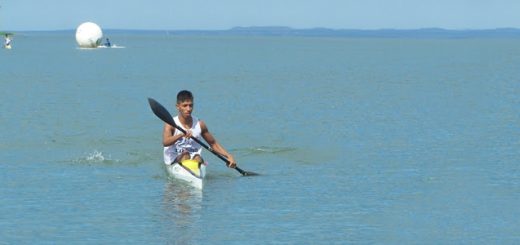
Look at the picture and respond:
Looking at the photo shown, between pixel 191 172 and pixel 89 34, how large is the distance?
3766 inches

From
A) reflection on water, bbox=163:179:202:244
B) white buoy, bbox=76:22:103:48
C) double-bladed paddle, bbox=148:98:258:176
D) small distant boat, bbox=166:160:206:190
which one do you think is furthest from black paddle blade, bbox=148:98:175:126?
white buoy, bbox=76:22:103:48

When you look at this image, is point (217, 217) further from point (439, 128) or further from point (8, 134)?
point (439, 128)

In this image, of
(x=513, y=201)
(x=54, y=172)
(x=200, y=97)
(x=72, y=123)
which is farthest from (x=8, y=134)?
(x=200, y=97)

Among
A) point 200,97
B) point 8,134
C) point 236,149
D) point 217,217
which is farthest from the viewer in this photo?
point 200,97

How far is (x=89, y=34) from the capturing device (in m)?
114

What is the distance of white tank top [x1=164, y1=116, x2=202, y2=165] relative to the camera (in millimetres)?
20680

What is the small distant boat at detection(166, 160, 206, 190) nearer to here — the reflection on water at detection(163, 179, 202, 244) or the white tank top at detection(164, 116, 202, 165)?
the reflection on water at detection(163, 179, 202, 244)

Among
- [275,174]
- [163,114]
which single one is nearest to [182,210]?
[163,114]

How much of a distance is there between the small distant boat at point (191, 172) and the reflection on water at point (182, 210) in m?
0.10

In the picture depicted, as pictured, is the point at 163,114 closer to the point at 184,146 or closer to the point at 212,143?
the point at 184,146

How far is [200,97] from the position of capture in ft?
167

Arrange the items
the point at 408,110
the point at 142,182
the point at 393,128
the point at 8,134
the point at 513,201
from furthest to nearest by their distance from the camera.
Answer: the point at 408,110, the point at 393,128, the point at 8,134, the point at 142,182, the point at 513,201

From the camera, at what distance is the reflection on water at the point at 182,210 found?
1638 centimetres

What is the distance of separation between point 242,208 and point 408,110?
24371 millimetres
